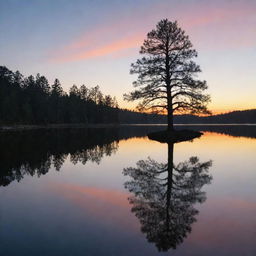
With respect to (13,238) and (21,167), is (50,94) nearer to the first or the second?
(21,167)

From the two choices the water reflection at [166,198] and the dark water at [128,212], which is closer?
the dark water at [128,212]

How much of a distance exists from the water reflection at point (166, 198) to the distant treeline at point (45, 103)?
6984 centimetres

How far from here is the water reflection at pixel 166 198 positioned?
595 centimetres

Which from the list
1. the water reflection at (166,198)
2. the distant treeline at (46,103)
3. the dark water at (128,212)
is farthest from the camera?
the distant treeline at (46,103)

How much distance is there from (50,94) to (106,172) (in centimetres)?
12445

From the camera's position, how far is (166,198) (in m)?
8.49

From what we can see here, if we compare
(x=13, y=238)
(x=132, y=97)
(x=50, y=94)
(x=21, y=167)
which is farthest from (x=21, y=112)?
(x=13, y=238)

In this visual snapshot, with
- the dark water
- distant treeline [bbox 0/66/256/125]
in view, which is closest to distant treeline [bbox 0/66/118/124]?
distant treeline [bbox 0/66/256/125]

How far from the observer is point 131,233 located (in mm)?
5938

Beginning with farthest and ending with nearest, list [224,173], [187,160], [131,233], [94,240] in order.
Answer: [187,160] → [224,173] → [131,233] → [94,240]

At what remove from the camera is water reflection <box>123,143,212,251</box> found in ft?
19.5

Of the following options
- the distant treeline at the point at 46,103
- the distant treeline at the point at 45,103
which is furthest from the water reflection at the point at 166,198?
the distant treeline at the point at 45,103

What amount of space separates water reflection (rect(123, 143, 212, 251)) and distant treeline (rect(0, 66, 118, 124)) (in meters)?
69.8

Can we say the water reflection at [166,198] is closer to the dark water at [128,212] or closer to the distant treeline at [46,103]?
the dark water at [128,212]
